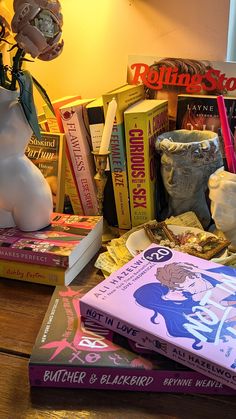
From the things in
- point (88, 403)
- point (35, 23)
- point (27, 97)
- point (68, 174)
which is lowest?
point (88, 403)

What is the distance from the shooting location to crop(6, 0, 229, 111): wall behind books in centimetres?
86

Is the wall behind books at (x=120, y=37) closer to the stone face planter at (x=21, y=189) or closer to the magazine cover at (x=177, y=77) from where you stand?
the magazine cover at (x=177, y=77)

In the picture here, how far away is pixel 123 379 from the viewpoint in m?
0.50

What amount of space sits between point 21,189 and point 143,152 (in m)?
0.22

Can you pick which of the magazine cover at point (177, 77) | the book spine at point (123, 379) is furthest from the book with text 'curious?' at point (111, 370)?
the magazine cover at point (177, 77)

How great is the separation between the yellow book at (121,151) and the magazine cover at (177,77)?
0.10 ft

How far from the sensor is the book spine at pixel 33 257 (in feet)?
2.22

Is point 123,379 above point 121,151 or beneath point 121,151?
beneath

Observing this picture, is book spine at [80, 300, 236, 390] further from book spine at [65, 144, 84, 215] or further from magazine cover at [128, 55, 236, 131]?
magazine cover at [128, 55, 236, 131]

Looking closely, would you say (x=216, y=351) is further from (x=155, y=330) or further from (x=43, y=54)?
(x=43, y=54)

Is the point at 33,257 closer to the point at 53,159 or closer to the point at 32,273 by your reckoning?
the point at 32,273

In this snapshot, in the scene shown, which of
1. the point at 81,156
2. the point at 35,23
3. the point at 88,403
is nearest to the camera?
the point at 88,403

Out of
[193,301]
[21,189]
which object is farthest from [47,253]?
[193,301]

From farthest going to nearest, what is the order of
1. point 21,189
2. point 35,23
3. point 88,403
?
1. point 21,189
2. point 35,23
3. point 88,403
